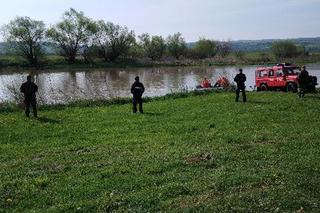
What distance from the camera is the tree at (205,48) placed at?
12875 cm

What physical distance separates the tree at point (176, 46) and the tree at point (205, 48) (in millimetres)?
3876

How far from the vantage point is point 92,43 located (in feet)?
380

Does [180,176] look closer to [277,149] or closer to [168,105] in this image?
[277,149]

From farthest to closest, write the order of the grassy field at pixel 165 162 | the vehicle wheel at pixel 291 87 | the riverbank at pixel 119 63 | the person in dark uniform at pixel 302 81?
the riverbank at pixel 119 63
the vehicle wheel at pixel 291 87
the person in dark uniform at pixel 302 81
the grassy field at pixel 165 162

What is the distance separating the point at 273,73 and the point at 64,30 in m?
84.1

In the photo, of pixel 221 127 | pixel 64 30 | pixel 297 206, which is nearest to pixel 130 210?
pixel 297 206

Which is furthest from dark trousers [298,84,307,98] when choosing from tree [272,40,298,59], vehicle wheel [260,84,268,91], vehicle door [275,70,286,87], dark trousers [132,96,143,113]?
tree [272,40,298,59]

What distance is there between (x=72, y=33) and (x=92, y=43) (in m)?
5.23

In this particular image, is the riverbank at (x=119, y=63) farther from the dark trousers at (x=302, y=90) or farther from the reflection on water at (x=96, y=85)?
the dark trousers at (x=302, y=90)

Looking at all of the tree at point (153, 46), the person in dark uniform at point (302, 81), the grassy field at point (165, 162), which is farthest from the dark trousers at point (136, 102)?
the tree at point (153, 46)

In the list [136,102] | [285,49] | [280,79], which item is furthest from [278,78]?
[285,49]

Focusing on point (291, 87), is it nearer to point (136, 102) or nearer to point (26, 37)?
point (136, 102)

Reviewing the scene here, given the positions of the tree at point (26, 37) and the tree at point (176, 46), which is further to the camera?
the tree at point (176, 46)

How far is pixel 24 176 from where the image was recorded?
12305mm
